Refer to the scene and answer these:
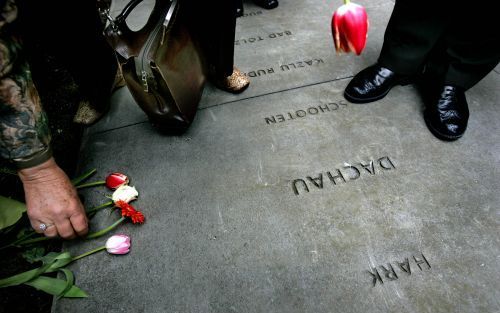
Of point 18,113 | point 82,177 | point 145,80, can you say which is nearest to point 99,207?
point 82,177

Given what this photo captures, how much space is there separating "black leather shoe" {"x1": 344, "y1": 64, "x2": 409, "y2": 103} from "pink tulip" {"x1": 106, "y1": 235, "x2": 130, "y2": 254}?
1548 millimetres

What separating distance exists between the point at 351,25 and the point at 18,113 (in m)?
1.19

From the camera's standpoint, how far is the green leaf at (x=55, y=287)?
1182 millimetres

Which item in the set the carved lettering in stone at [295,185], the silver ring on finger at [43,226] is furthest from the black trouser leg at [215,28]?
the silver ring on finger at [43,226]

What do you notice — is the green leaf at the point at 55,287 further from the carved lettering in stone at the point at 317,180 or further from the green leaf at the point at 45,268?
the carved lettering in stone at the point at 317,180

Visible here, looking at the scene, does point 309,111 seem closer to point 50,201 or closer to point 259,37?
point 259,37

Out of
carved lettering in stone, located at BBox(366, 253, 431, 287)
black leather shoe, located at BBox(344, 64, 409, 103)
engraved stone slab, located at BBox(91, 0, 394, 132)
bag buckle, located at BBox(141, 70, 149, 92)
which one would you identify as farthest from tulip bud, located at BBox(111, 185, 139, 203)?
black leather shoe, located at BBox(344, 64, 409, 103)

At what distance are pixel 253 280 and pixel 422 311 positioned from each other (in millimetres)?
643

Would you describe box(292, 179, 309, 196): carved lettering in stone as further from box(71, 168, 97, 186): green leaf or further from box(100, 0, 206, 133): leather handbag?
box(71, 168, 97, 186): green leaf

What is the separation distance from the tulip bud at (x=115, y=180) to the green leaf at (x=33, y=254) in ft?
1.28

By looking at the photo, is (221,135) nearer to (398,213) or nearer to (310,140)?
(310,140)

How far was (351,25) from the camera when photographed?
70cm

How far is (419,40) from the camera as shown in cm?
181

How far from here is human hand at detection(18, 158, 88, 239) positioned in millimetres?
1196
